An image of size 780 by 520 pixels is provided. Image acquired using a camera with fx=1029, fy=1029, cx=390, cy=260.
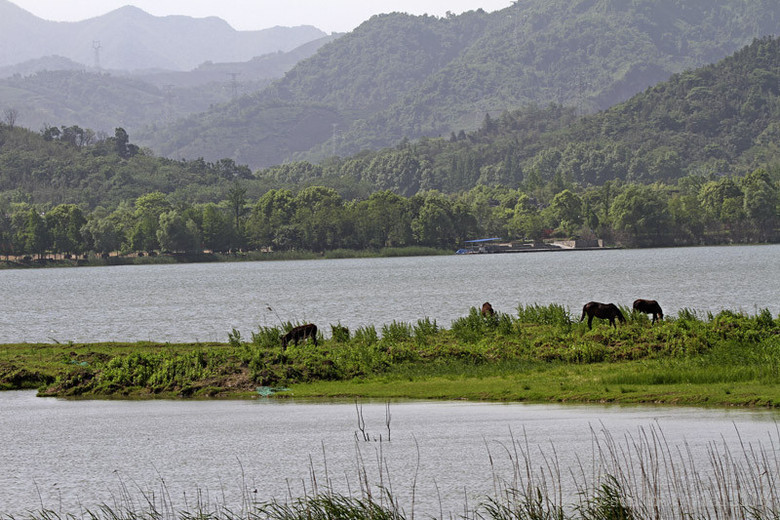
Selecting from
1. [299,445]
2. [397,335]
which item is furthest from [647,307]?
Answer: [299,445]

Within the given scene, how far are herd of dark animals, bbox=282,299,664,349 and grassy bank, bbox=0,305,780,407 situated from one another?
431mm

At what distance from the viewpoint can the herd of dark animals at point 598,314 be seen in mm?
38531

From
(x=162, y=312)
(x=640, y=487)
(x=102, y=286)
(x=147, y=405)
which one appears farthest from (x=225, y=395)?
(x=102, y=286)

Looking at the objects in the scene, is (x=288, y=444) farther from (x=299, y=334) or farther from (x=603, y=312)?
(x=603, y=312)

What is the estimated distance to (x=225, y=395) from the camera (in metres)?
35.1

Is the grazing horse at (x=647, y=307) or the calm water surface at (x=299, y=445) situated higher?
Result: the grazing horse at (x=647, y=307)

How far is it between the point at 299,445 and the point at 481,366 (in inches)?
471

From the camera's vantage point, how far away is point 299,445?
998 inches

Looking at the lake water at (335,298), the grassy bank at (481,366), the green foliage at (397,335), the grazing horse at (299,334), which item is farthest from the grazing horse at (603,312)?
the lake water at (335,298)

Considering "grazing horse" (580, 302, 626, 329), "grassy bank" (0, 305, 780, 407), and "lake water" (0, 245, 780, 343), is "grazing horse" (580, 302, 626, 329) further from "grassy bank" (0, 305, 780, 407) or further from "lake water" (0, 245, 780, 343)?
"lake water" (0, 245, 780, 343)

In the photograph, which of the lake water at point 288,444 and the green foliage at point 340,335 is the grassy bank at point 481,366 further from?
the lake water at point 288,444

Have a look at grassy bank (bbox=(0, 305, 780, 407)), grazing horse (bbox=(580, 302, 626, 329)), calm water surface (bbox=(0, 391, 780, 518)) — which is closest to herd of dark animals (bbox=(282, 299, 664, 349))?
grazing horse (bbox=(580, 302, 626, 329))

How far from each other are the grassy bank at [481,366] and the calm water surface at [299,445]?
6.72ft

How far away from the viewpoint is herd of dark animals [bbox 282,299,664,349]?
126 feet
